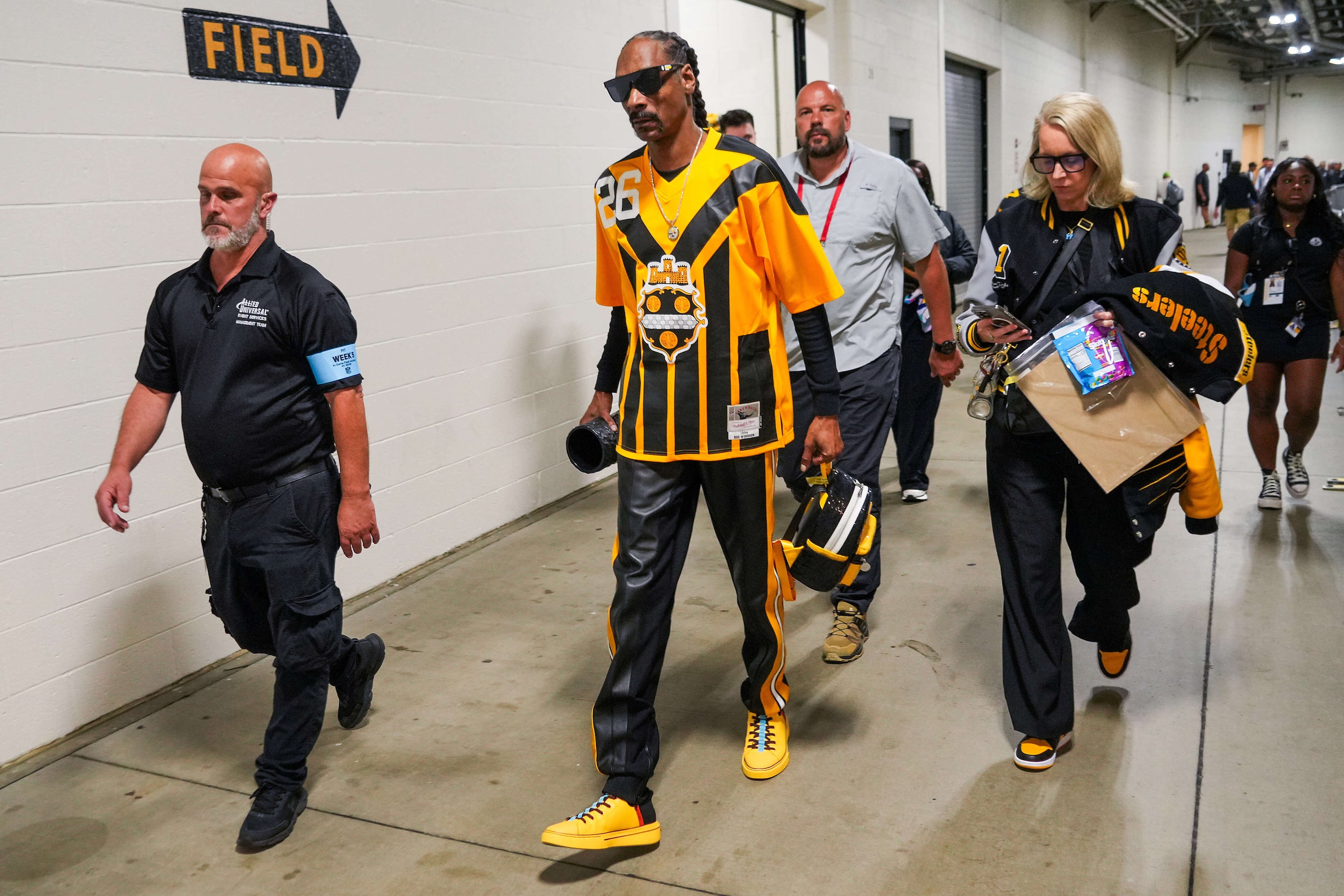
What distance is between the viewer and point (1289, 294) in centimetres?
491

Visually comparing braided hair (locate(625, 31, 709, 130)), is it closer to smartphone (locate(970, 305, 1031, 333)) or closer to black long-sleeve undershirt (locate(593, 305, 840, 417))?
black long-sleeve undershirt (locate(593, 305, 840, 417))

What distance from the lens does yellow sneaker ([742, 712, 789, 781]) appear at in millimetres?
2914

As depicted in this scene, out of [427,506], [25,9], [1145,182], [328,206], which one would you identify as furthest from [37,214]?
[1145,182]

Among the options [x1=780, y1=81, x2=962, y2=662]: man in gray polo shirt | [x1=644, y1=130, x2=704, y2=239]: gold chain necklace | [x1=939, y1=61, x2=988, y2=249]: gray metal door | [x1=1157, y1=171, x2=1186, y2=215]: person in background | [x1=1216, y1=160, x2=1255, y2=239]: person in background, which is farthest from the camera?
[x1=1157, y1=171, x2=1186, y2=215]: person in background

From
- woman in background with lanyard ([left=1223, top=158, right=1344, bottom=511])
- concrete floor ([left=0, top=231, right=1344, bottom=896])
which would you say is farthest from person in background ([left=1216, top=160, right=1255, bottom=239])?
concrete floor ([left=0, top=231, right=1344, bottom=896])

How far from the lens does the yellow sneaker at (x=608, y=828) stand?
2447 mm

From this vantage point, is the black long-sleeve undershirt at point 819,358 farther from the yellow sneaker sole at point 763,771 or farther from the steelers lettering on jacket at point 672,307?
the yellow sneaker sole at point 763,771

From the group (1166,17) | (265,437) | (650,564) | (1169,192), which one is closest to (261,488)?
(265,437)

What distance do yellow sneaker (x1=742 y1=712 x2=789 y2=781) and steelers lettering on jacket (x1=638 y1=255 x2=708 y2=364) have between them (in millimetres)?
1092

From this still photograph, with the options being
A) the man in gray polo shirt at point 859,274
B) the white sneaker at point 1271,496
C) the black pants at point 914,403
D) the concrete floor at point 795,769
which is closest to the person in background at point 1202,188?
the white sneaker at point 1271,496

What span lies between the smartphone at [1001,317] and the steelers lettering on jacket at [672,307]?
2.46 ft

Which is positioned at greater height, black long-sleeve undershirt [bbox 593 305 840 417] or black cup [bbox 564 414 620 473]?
black long-sleeve undershirt [bbox 593 305 840 417]

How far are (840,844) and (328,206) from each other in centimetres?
315

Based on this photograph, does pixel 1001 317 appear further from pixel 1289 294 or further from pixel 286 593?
pixel 1289 294
